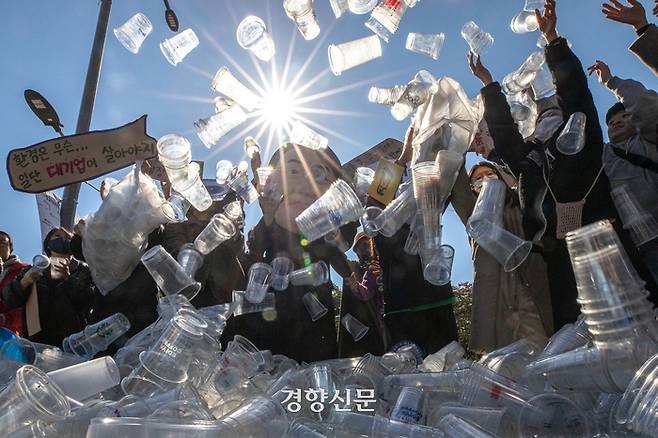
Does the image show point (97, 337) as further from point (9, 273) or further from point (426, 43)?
point (426, 43)

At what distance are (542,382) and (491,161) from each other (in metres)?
2.02

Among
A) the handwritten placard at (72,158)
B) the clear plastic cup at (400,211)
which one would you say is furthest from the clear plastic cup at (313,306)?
the handwritten placard at (72,158)

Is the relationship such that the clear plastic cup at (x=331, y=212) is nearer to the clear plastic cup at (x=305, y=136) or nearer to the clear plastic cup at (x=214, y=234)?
the clear plastic cup at (x=214, y=234)

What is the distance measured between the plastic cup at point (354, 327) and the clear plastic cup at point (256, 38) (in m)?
1.80

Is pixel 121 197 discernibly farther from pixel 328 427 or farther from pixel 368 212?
pixel 328 427

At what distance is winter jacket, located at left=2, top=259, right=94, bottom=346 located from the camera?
12.3ft

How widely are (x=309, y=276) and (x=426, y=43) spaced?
5.77ft

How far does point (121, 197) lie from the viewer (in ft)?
10.1

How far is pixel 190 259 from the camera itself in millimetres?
3236

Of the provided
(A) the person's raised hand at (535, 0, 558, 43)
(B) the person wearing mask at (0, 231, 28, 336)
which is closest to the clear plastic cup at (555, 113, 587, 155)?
(A) the person's raised hand at (535, 0, 558, 43)

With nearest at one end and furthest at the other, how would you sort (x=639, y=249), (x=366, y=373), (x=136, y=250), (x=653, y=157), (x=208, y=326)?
(x=366, y=373), (x=208, y=326), (x=639, y=249), (x=653, y=157), (x=136, y=250)

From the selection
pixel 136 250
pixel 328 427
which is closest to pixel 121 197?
pixel 136 250

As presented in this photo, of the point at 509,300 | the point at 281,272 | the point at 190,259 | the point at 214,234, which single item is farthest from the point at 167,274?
the point at 509,300

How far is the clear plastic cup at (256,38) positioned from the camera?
359 cm
